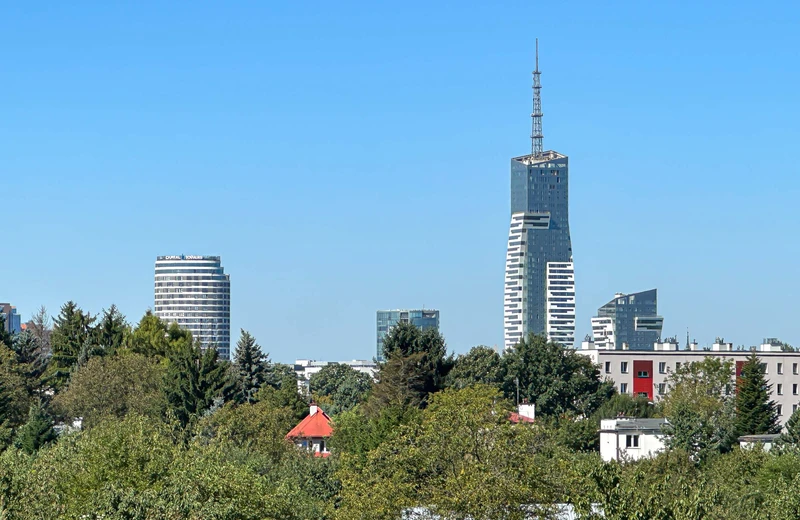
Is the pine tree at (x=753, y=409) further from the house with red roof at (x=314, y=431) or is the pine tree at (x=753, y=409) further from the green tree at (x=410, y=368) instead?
the house with red roof at (x=314, y=431)

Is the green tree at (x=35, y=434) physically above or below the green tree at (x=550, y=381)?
below

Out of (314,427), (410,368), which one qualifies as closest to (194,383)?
(314,427)

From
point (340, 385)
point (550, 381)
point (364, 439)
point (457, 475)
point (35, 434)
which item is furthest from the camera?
point (340, 385)

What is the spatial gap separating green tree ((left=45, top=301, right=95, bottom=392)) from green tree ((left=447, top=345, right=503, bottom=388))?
101 feet

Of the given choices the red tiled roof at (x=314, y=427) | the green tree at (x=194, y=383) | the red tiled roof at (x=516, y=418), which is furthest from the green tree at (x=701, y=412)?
the green tree at (x=194, y=383)

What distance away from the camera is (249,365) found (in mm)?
102312

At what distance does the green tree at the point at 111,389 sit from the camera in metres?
96.6

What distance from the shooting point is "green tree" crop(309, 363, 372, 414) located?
136m

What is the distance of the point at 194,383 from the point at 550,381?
123ft

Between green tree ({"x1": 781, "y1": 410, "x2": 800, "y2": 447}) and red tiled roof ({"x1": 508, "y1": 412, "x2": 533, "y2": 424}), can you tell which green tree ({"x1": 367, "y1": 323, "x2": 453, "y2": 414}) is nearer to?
red tiled roof ({"x1": 508, "y1": 412, "x2": 533, "y2": 424})

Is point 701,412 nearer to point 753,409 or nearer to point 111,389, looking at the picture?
point 753,409

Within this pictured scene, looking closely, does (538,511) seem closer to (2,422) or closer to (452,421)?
(452,421)

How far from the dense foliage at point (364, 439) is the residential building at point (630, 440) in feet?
5.69

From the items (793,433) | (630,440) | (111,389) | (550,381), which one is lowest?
(630,440)
